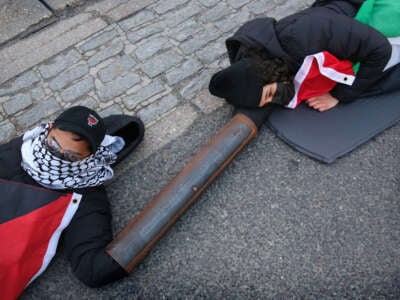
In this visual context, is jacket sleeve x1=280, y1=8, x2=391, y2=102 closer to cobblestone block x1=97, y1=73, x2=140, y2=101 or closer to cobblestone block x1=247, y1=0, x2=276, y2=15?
cobblestone block x1=247, y1=0, x2=276, y2=15

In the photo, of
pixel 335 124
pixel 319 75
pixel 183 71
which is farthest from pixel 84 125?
pixel 335 124

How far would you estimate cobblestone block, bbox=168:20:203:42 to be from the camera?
115 inches

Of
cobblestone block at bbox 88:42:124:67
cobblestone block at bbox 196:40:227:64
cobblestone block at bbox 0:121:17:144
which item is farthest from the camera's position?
cobblestone block at bbox 88:42:124:67

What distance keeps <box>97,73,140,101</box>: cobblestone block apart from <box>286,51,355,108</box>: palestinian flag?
44.8 inches

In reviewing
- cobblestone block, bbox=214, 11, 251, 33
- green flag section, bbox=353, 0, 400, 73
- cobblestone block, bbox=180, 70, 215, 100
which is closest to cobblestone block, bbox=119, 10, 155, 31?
cobblestone block, bbox=214, 11, 251, 33

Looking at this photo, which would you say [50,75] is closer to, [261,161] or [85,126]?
[85,126]

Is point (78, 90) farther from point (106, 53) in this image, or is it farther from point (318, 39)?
point (318, 39)

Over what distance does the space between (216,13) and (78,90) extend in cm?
129

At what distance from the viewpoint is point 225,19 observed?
2.99 m

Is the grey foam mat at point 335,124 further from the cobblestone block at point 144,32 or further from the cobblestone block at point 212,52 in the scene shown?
the cobblestone block at point 144,32

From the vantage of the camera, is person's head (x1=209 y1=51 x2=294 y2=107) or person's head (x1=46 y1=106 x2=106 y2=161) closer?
person's head (x1=46 y1=106 x2=106 y2=161)

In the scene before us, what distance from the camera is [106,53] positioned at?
2902 millimetres

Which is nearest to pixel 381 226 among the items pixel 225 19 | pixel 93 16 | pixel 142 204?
pixel 142 204

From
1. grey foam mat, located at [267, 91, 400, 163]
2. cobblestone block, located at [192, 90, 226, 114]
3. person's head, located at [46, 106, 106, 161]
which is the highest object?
person's head, located at [46, 106, 106, 161]
